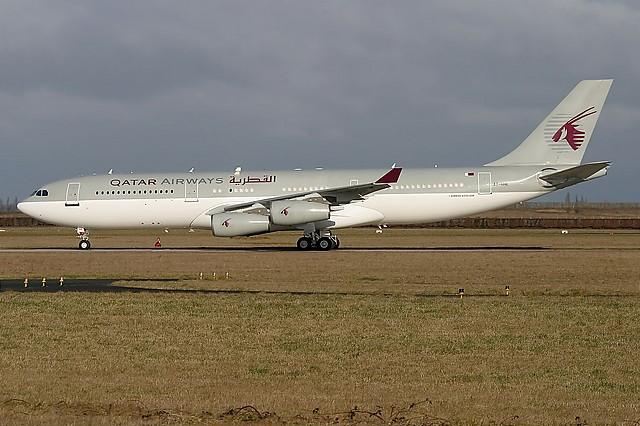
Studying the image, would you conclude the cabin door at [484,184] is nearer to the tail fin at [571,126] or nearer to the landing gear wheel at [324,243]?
the tail fin at [571,126]

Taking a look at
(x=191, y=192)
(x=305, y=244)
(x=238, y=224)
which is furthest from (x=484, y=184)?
(x=191, y=192)

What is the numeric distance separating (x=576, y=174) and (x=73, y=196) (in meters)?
22.7

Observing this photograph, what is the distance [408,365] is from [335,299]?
6.94 metres

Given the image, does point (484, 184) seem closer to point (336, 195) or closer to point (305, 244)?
point (336, 195)

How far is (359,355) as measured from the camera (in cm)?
1210

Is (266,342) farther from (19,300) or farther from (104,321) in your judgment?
(19,300)

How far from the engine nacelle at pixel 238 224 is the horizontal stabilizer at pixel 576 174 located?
12323mm

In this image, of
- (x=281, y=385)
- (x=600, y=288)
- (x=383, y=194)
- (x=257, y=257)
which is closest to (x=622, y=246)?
(x=383, y=194)

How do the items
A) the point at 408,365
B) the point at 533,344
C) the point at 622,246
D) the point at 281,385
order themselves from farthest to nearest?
the point at 622,246 < the point at 533,344 < the point at 408,365 < the point at 281,385

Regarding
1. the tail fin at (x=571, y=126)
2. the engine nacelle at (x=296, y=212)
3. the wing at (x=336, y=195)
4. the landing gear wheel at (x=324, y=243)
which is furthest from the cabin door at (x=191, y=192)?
the tail fin at (x=571, y=126)

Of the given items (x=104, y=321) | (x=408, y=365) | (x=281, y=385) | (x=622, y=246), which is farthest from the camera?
(x=622, y=246)

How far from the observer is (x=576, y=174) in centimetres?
3741

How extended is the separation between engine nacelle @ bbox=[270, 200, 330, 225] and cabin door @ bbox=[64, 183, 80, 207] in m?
10.1

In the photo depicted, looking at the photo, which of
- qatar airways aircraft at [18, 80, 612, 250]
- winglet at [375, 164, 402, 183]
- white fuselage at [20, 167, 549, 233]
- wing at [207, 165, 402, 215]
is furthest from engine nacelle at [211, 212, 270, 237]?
winglet at [375, 164, 402, 183]
